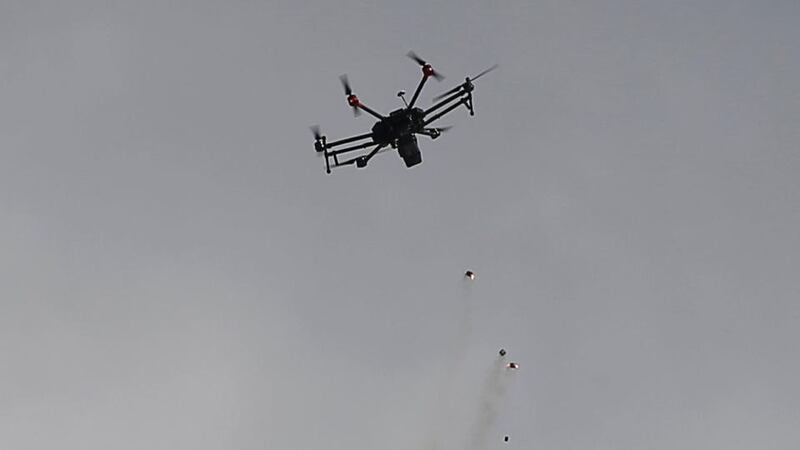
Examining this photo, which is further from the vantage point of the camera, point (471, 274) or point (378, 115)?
point (471, 274)

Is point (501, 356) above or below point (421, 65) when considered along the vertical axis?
below

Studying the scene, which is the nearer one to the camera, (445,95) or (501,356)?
(445,95)

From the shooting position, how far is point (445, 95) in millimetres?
Result: 132125

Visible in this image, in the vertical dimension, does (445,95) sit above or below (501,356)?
above

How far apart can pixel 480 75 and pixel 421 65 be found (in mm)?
7601

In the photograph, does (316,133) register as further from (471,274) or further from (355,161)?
(471,274)

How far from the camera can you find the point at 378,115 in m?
130

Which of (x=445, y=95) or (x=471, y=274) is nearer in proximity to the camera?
(x=445, y=95)

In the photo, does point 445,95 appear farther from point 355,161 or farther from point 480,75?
point 355,161

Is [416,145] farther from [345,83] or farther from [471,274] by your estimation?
[471,274]

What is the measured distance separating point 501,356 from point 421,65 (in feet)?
149

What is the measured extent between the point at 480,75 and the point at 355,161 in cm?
1820

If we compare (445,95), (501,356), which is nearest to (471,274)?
(501,356)

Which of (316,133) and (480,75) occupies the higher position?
(480,75)
